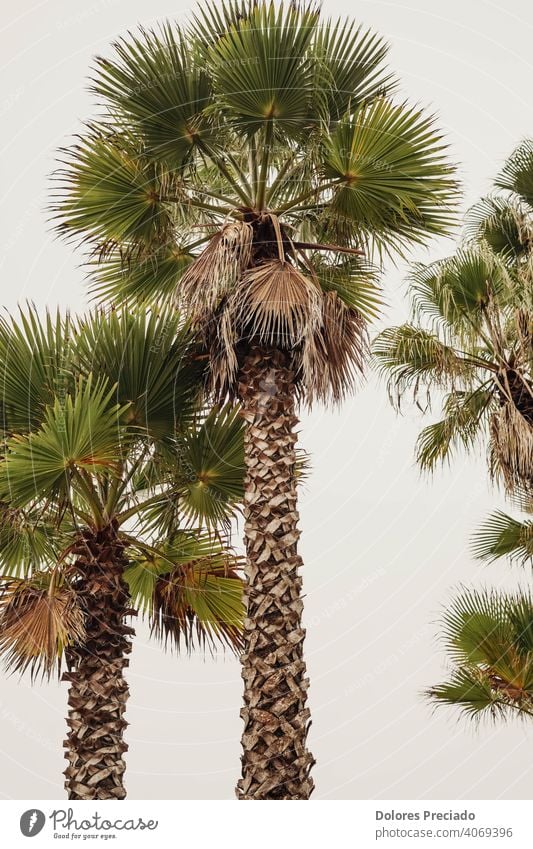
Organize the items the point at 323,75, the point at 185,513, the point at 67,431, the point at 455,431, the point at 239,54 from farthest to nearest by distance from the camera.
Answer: the point at 455,431
the point at 185,513
the point at 323,75
the point at 239,54
the point at 67,431

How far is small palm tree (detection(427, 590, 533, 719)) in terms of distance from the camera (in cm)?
934

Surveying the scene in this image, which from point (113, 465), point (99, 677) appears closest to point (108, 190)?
point (113, 465)

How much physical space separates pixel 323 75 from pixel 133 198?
196 centimetres

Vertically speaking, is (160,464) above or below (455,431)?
below

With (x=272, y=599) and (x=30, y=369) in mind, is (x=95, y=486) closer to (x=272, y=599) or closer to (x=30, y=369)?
(x=30, y=369)

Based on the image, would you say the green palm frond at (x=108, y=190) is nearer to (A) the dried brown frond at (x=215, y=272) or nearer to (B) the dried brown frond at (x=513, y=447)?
(A) the dried brown frond at (x=215, y=272)

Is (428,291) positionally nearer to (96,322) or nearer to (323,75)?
(323,75)

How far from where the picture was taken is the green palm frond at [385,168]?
27.2ft

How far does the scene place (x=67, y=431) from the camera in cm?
729

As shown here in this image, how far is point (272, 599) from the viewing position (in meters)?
7.61

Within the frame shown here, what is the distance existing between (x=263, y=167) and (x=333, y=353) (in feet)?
5.59

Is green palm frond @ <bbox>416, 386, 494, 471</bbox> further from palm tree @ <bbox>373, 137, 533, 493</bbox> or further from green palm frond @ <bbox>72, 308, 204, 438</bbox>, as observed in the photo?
green palm frond @ <bbox>72, 308, 204, 438</bbox>
